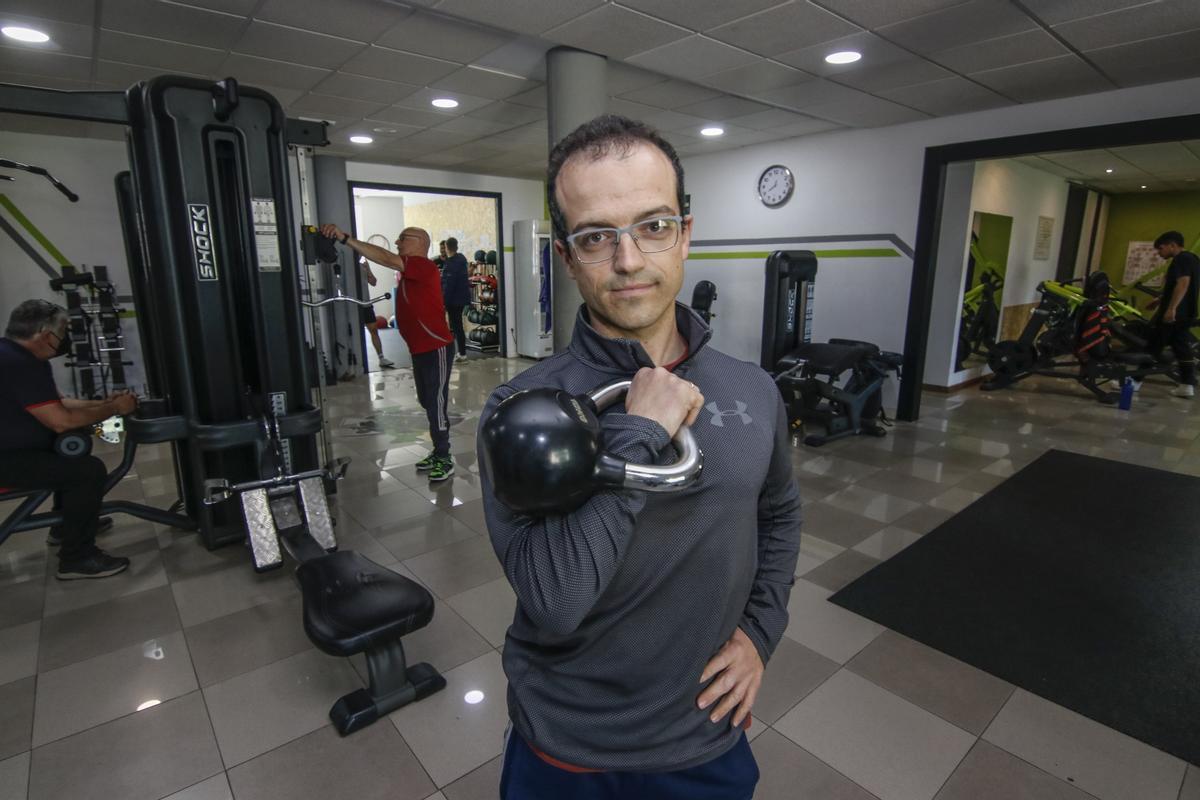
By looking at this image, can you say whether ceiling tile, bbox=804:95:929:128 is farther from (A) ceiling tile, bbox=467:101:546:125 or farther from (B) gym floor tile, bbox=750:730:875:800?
(B) gym floor tile, bbox=750:730:875:800

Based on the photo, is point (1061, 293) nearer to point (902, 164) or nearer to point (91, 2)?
point (902, 164)

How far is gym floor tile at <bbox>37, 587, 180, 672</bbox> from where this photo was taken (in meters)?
2.40

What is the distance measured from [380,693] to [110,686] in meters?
1.02

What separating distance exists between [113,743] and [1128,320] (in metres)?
10.2

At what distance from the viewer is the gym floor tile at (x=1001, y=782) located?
5.84 feet

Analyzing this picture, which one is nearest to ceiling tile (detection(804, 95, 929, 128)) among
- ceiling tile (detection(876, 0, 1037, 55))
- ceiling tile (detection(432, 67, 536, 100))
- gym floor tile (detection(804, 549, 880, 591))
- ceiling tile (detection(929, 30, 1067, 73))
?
ceiling tile (detection(929, 30, 1067, 73))

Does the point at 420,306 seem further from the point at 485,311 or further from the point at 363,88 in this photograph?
the point at 485,311

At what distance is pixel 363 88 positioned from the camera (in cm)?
468

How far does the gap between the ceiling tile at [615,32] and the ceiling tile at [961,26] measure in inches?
Answer: 48.0

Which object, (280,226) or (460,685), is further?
(280,226)

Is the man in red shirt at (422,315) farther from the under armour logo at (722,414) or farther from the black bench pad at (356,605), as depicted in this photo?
the under armour logo at (722,414)

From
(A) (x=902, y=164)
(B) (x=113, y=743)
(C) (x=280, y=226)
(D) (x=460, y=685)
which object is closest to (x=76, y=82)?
(C) (x=280, y=226)

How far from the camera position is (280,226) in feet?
9.93

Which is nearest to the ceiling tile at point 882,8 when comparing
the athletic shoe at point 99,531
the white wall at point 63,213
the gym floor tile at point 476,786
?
the gym floor tile at point 476,786
